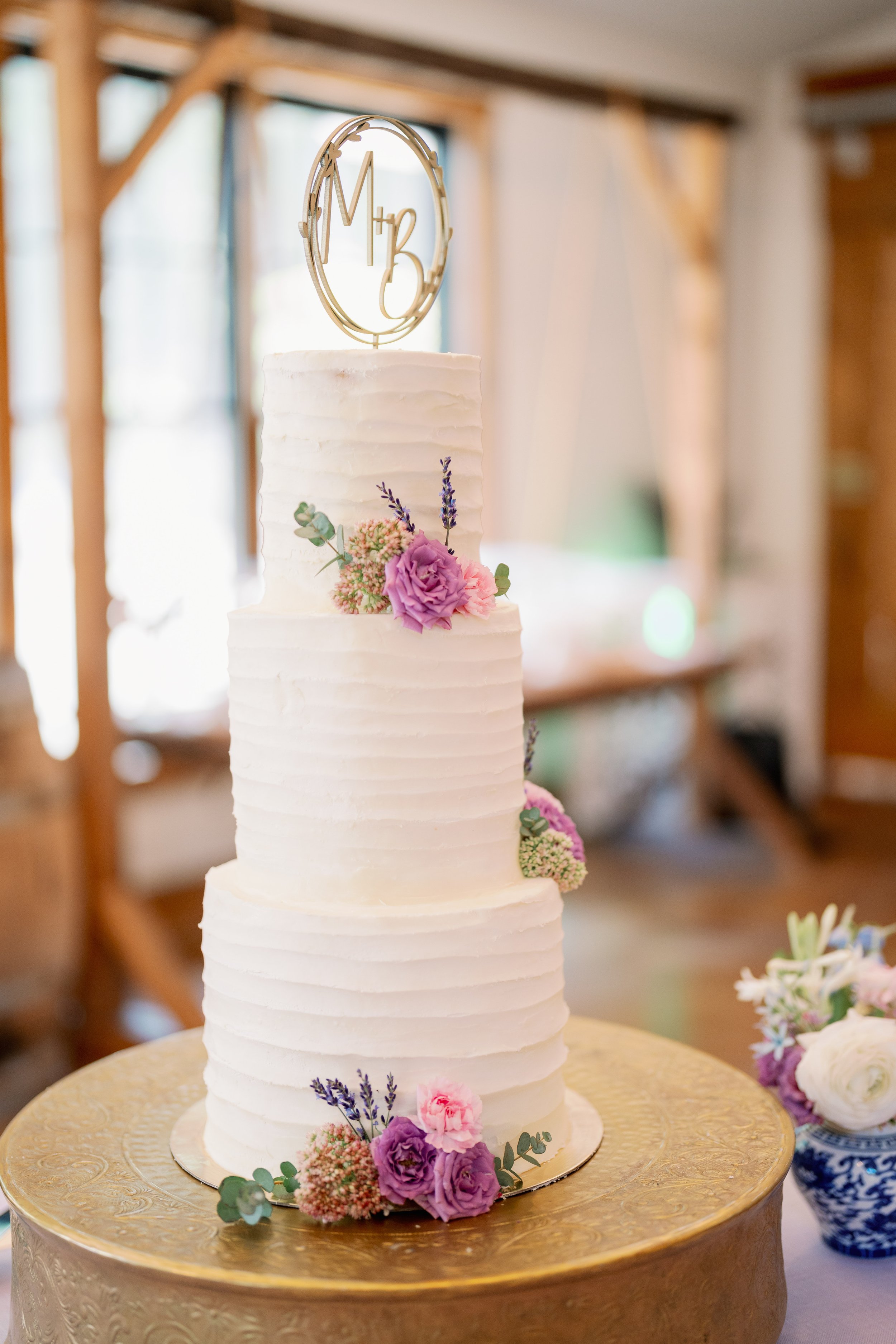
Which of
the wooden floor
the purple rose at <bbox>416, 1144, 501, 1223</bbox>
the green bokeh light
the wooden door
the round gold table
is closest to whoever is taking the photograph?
the round gold table

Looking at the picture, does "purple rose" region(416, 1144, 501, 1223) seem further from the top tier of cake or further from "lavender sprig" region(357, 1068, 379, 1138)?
the top tier of cake

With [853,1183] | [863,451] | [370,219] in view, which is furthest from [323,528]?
[863,451]

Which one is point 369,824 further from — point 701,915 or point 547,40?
point 547,40

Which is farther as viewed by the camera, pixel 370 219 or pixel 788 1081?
pixel 788 1081

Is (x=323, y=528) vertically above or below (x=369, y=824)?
above

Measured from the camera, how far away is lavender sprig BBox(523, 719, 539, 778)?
5.58ft

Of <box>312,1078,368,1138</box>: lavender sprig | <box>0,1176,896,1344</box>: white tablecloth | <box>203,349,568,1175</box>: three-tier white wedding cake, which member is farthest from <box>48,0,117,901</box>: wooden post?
<box>312,1078,368,1138</box>: lavender sprig

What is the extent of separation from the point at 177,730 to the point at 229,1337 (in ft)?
9.29

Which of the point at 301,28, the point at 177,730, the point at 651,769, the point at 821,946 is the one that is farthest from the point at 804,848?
the point at 821,946

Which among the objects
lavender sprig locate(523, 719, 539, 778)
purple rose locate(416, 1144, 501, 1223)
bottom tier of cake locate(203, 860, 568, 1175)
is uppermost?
lavender sprig locate(523, 719, 539, 778)

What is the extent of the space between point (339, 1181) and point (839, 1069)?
62 centimetres

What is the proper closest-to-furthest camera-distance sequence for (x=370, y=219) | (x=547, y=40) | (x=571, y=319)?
(x=370, y=219), (x=547, y=40), (x=571, y=319)

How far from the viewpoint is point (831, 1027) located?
1.75m

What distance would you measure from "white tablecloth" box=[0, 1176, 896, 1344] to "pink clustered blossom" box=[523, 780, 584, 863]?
1.90 feet
